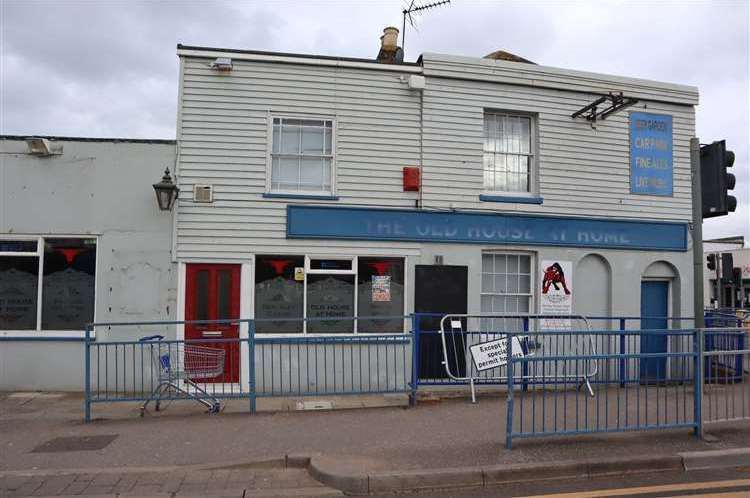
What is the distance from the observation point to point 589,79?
11.9 metres

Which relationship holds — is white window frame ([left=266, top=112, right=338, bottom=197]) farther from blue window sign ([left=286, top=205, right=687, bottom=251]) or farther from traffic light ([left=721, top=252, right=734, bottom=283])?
traffic light ([left=721, top=252, right=734, bottom=283])

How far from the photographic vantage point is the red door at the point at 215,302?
1013 centimetres

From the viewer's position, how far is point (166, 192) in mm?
9867

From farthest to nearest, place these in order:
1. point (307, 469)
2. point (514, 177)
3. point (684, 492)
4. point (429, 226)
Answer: point (514, 177)
point (429, 226)
point (307, 469)
point (684, 492)

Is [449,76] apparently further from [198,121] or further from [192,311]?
[192,311]

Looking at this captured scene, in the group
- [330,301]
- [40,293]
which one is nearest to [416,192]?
[330,301]

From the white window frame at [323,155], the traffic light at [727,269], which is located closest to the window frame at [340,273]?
the white window frame at [323,155]

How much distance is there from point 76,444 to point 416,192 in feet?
22.4

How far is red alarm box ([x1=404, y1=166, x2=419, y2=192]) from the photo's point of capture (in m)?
10.9

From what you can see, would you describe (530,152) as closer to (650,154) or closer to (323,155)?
(650,154)

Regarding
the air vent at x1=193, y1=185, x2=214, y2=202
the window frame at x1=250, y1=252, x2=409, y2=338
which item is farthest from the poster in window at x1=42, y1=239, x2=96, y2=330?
the window frame at x1=250, y1=252, x2=409, y2=338

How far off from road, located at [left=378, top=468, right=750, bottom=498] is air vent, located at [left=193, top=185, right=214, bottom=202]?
6473mm

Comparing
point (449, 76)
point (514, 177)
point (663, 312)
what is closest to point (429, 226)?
point (514, 177)

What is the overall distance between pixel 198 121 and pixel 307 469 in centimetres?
671
